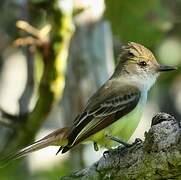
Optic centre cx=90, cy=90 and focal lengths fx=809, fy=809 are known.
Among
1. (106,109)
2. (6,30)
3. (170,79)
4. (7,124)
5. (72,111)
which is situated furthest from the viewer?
(170,79)

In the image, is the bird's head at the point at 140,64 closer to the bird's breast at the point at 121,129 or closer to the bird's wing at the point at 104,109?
the bird's wing at the point at 104,109

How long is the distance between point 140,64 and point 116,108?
657 millimetres

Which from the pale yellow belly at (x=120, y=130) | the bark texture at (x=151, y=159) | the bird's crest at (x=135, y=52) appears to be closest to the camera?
the bark texture at (x=151, y=159)

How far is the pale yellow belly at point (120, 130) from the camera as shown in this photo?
546cm

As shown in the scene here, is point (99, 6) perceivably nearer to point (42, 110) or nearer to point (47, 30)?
point (47, 30)

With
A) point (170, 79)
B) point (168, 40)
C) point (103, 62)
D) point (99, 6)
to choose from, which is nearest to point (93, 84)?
point (103, 62)

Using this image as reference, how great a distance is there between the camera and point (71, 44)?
651 cm

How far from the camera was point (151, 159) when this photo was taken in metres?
3.88

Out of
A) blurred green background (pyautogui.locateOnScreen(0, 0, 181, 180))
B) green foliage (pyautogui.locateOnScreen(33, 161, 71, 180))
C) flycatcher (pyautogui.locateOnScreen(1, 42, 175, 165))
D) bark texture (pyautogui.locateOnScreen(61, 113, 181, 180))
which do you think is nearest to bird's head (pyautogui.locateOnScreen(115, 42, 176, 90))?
flycatcher (pyautogui.locateOnScreen(1, 42, 175, 165))

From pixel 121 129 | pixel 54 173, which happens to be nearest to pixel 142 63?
pixel 121 129

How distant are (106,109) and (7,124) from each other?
37.5 inches

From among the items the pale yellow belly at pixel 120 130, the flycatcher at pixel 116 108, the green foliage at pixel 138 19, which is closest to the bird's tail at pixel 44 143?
the flycatcher at pixel 116 108

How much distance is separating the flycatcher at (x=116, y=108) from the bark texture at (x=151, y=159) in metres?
0.86

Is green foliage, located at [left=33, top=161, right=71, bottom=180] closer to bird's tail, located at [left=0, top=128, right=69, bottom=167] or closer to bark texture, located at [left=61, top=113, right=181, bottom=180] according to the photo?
bird's tail, located at [left=0, top=128, right=69, bottom=167]
